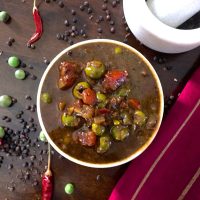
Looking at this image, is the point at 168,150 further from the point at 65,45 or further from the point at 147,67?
the point at 65,45

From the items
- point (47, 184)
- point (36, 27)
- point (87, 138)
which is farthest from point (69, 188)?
point (36, 27)

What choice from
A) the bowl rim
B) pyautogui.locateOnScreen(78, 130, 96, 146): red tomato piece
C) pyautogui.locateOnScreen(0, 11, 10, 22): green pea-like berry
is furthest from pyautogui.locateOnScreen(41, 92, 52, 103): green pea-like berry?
pyautogui.locateOnScreen(0, 11, 10, 22): green pea-like berry

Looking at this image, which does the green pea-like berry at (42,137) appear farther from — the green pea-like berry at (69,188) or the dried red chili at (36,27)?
the dried red chili at (36,27)

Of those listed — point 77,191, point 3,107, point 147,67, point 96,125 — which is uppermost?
point 147,67

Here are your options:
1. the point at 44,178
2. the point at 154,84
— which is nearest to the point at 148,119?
the point at 154,84

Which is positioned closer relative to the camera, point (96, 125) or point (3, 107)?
point (96, 125)

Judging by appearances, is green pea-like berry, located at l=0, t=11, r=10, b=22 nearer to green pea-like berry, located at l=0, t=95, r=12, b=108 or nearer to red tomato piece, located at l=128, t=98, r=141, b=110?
green pea-like berry, located at l=0, t=95, r=12, b=108

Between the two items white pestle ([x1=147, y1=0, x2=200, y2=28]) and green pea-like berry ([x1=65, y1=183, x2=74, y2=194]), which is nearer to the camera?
white pestle ([x1=147, y1=0, x2=200, y2=28])
